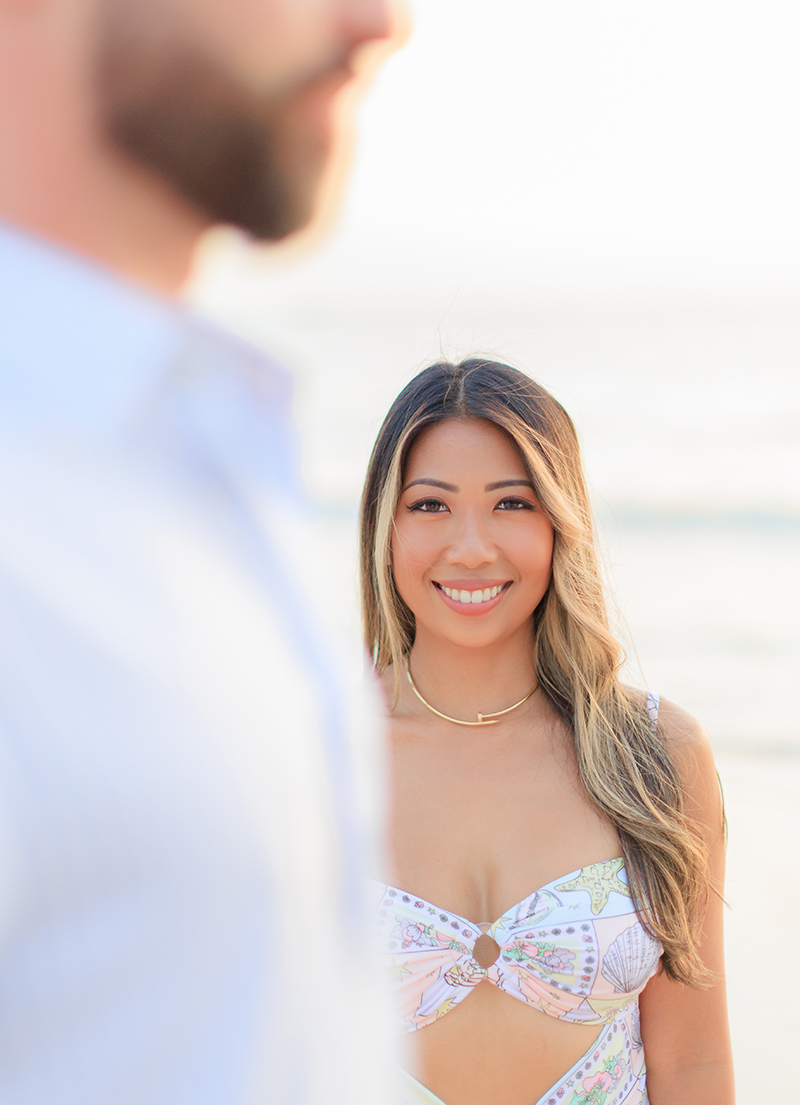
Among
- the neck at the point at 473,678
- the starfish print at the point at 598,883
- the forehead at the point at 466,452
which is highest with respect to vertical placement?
the forehead at the point at 466,452

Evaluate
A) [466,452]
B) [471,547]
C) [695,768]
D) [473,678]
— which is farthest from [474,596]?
[695,768]

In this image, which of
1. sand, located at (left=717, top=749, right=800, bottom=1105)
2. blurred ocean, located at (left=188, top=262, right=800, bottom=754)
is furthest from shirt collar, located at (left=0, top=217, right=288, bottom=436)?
blurred ocean, located at (left=188, top=262, right=800, bottom=754)

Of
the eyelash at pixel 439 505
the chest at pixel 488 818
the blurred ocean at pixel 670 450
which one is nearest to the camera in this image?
the chest at pixel 488 818

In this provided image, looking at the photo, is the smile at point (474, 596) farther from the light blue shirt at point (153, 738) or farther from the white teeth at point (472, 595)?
the light blue shirt at point (153, 738)

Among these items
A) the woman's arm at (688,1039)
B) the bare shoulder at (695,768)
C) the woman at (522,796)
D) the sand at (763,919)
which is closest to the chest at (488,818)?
the woman at (522,796)

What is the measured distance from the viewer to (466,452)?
8.38ft

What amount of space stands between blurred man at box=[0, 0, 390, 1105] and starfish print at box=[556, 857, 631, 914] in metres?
1.63

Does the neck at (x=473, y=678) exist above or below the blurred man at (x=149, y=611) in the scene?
above

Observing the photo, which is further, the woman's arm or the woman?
the woman's arm

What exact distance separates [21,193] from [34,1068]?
48cm

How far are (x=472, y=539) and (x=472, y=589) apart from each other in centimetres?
12

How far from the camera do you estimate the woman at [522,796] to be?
7.11ft

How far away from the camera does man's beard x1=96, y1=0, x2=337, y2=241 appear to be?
0.58m

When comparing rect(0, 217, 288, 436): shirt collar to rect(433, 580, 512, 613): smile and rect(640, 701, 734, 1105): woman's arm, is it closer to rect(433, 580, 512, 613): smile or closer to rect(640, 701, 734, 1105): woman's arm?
rect(433, 580, 512, 613): smile
